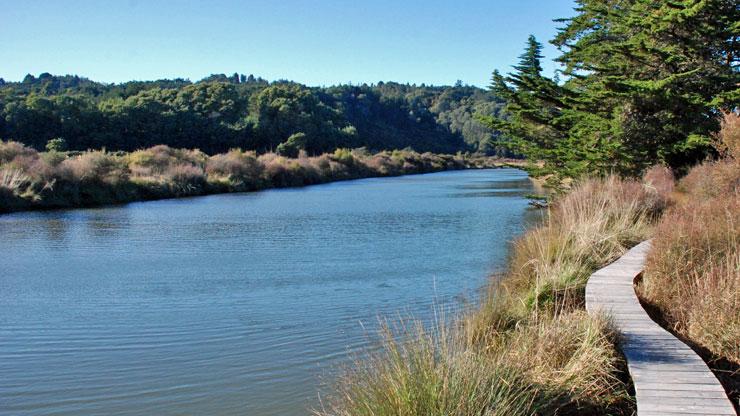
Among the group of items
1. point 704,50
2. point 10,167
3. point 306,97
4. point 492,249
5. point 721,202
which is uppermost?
point 306,97

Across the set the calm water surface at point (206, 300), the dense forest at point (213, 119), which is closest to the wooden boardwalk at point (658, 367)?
the calm water surface at point (206, 300)

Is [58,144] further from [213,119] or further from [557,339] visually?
[557,339]

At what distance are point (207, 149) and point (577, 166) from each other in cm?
4279

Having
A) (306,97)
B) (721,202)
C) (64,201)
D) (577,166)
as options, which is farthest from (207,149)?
(721,202)

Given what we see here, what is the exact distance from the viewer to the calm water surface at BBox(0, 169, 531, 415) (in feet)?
21.7

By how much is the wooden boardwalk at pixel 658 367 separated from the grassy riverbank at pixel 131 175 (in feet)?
72.8

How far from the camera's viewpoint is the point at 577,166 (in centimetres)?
2006

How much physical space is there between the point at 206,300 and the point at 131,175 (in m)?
23.4

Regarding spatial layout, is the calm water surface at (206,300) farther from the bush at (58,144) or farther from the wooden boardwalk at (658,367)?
the bush at (58,144)

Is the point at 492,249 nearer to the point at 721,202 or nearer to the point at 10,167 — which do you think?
the point at 721,202

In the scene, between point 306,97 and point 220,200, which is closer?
point 220,200

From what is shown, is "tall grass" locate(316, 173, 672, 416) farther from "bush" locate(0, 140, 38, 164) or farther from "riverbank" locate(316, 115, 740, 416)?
"bush" locate(0, 140, 38, 164)

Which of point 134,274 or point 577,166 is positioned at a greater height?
point 577,166

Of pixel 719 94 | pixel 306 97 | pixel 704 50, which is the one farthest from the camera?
pixel 306 97
